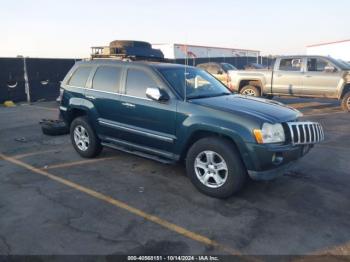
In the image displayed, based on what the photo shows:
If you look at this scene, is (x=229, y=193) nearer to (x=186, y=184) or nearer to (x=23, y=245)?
(x=186, y=184)

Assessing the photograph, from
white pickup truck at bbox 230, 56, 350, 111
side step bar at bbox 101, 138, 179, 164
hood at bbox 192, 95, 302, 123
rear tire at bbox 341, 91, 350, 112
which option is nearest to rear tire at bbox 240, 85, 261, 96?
white pickup truck at bbox 230, 56, 350, 111

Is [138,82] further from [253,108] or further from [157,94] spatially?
[253,108]

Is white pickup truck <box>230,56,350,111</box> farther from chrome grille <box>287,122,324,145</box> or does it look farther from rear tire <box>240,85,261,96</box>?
chrome grille <box>287,122,324,145</box>

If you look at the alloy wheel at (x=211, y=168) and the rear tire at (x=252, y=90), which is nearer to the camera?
the alloy wheel at (x=211, y=168)

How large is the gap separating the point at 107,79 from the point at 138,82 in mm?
783

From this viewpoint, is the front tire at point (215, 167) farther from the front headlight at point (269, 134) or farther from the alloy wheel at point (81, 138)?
the alloy wheel at point (81, 138)

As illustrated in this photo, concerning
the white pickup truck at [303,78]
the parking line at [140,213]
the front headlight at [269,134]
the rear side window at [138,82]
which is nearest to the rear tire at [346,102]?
the white pickup truck at [303,78]

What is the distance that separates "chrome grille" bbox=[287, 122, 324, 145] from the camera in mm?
4441

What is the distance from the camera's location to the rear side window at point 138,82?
5.23 m

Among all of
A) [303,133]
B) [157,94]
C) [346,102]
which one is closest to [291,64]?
[346,102]

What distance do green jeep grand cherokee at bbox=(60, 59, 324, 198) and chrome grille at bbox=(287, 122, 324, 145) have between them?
0.01 meters

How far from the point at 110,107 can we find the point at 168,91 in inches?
49.1

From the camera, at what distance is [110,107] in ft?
18.6

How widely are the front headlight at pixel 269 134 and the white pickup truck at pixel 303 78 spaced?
8.49 meters
